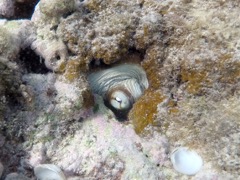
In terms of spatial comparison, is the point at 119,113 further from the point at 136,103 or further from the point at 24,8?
the point at 24,8

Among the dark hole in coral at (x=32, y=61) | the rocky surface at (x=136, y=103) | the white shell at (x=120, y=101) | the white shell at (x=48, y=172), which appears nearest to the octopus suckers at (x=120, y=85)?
the white shell at (x=120, y=101)

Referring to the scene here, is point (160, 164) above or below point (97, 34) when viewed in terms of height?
below

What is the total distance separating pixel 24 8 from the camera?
12.3 feet

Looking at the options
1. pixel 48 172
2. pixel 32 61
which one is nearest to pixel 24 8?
pixel 32 61

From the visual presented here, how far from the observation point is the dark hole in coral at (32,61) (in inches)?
119

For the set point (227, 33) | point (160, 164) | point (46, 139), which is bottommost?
point (160, 164)

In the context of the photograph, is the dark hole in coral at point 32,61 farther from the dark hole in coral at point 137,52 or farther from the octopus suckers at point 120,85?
the dark hole in coral at point 137,52

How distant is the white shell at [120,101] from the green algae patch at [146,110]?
166 mm

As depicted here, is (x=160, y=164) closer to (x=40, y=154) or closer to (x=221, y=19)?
(x=40, y=154)

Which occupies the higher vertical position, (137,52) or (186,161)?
(137,52)

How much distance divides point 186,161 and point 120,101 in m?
0.87

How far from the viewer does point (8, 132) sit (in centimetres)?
255

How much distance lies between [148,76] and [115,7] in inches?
30.2

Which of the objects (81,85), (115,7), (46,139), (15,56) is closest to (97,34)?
(115,7)
